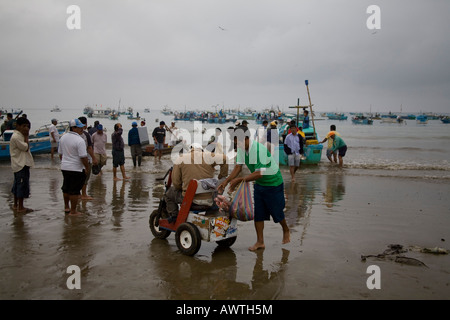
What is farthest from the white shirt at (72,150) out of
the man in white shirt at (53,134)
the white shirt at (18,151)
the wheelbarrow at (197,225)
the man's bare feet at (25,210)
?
the man in white shirt at (53,134)

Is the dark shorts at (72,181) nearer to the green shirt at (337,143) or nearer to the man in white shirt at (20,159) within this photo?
the man in white shirt at (20,159)

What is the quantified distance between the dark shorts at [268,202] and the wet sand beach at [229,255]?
526 mm

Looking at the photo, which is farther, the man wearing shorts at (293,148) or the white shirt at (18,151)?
the man wearing shorts at (293,148)

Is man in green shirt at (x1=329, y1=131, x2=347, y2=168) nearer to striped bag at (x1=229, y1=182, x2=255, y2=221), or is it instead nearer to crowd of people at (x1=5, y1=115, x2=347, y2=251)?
crowd of people at (x1=5, y1=115, x2=347, y2=251)

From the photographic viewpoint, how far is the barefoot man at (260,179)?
5.31m

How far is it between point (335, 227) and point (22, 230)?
563cm

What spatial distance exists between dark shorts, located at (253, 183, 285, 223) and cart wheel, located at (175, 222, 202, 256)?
103 cm

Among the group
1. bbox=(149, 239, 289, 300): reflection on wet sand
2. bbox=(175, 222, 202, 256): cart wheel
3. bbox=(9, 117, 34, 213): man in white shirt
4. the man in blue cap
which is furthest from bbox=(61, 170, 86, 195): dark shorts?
the man in blue cap

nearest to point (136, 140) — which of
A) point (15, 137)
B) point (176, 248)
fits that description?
point (15, 137)

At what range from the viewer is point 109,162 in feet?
57.7

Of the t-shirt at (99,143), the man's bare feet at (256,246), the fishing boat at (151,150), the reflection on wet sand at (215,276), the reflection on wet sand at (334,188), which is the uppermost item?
the t-shirt at (99,143)

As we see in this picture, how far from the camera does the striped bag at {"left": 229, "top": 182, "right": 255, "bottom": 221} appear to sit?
16.8 feet

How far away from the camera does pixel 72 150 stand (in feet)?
23.0
